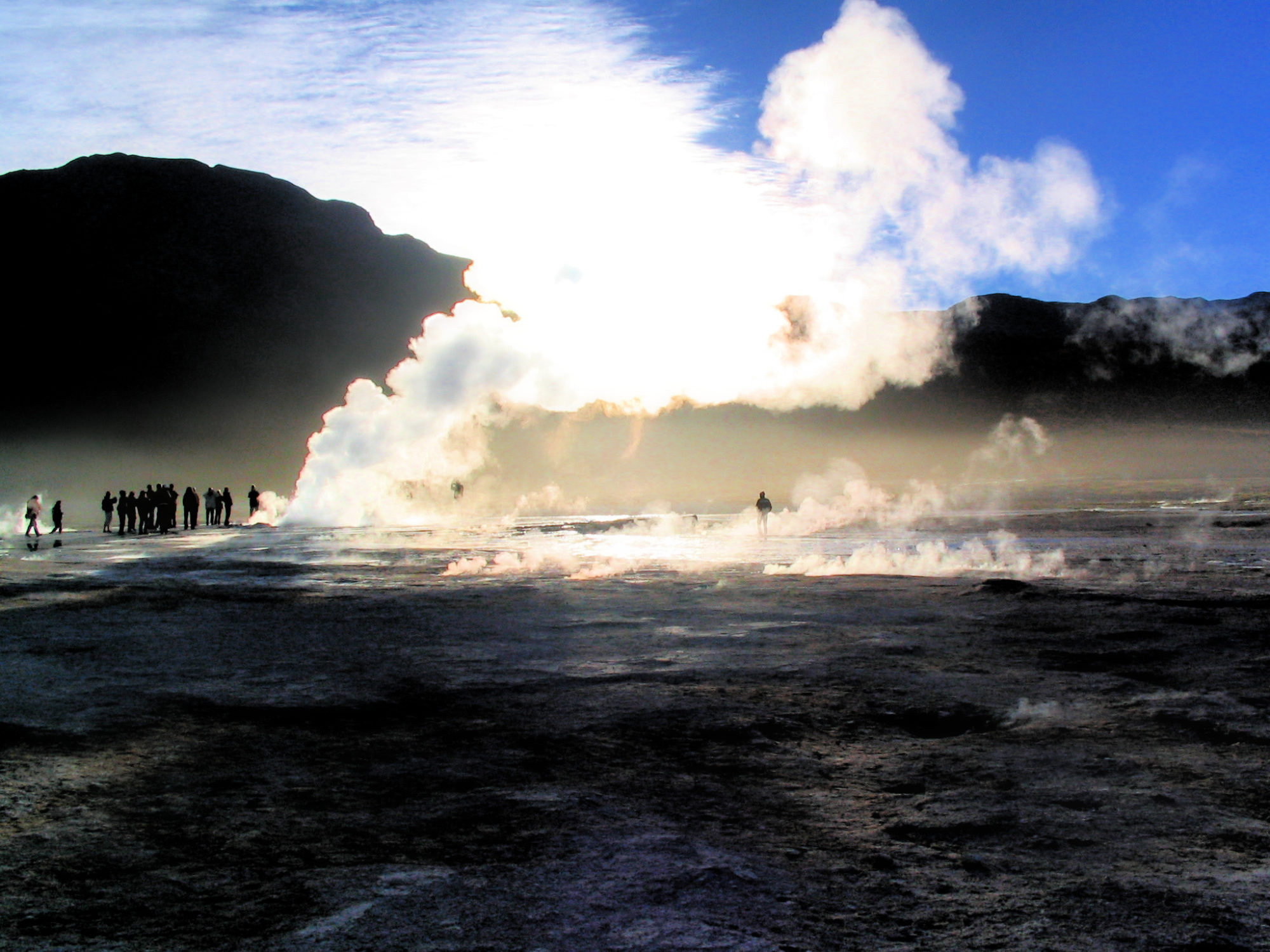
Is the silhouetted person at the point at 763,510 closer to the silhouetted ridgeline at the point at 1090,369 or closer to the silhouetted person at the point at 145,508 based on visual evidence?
the silhouetted person at the point at 145,508

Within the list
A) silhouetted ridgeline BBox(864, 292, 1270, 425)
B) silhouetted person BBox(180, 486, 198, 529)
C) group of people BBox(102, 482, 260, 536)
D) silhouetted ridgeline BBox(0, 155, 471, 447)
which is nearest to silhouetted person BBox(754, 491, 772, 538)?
group of people BBox(102, 482, 260, 536)

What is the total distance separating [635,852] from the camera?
4102 mm

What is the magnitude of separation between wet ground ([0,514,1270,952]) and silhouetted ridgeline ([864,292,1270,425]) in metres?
117

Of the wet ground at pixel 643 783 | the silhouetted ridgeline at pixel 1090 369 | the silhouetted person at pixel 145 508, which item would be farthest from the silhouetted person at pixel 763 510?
the silhouetted ridgeline at pixel 1090 369

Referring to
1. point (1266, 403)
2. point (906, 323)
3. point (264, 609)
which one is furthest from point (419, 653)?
point (1266, 403)

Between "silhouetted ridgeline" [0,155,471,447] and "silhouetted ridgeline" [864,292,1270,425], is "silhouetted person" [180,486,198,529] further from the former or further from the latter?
"silhouetted ridgeline" [864,292,1270,425]

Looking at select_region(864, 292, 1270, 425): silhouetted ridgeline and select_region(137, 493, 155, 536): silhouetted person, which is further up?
select_region(864, 292, 1270, 425): silhouetted ridgeline

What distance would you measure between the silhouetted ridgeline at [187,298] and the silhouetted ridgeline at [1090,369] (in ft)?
245

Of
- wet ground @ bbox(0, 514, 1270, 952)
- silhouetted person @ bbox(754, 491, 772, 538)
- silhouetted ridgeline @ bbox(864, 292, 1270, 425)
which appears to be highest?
silhouetted ridgeline @ bbox(864, 292, 1270, 425)

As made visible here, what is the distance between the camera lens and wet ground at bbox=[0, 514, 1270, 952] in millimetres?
3469

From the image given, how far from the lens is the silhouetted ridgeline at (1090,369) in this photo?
117 m

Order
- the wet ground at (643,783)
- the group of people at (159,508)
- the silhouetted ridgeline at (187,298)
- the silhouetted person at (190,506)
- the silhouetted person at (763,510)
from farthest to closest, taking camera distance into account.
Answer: the silhouetted ridgeline at (187,298)
the silhouetted person at (190,506)
the group of people at (159,508)
the silhouetted person at (763,510)
the wet ground at (643,783)

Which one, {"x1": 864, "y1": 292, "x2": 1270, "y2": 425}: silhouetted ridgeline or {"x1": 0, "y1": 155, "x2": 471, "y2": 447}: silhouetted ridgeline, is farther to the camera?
{"x1": 0, "y1": 155, "x2": 471, "y2": 447}: silhouetted ridgeline

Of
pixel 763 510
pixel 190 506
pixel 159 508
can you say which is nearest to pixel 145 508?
pixel 159 508
